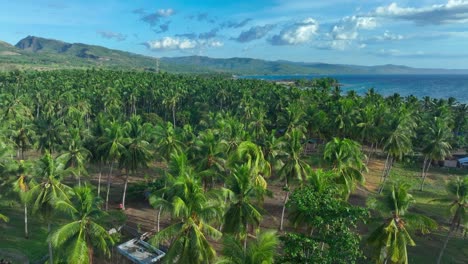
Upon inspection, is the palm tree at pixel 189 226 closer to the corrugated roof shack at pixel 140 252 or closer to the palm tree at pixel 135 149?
the corrugated roof shack at pixel 140 252

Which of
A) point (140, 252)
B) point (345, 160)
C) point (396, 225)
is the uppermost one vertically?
point (345, 160)

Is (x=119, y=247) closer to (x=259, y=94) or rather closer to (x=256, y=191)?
(x=256, y=191)

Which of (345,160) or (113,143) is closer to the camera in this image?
(345,160)

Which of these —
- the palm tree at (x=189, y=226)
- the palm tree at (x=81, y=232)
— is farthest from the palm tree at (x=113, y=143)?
the palm tree at (x=189, y=226)

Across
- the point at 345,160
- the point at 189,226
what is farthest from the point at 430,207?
the point at 189,226

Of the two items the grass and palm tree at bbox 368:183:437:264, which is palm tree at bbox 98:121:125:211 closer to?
palm tree at bbox 368:183:437:264

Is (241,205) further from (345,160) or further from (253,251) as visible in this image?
(345,160)

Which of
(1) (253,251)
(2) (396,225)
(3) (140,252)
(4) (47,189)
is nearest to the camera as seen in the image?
(1) (253,251)
